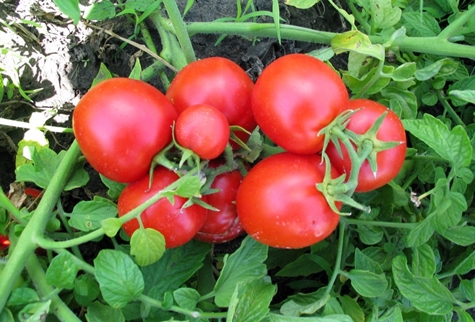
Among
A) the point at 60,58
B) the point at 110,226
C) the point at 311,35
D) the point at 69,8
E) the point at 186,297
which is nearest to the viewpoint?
the point at 69,8

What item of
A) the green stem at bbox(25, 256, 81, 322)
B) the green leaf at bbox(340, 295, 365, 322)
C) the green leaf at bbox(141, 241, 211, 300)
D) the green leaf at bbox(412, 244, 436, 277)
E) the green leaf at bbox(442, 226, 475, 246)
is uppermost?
the green stem at bbox(25, 256, 81, 322)

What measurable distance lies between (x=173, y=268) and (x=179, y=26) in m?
0.49

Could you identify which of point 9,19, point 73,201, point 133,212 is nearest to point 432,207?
point 133,212

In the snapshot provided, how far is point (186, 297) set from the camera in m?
0.90

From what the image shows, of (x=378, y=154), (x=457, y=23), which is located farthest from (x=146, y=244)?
(x=457, y=23)

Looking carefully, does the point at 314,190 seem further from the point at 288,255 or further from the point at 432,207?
the point at 288,255

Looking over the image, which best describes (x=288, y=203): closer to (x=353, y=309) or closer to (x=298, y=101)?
(x=298, y=101)

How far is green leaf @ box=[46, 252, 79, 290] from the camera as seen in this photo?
85cm

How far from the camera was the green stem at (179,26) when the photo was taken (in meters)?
0.98

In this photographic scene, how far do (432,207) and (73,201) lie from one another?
2.71 ft

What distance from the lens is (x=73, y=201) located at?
1248 millimetres

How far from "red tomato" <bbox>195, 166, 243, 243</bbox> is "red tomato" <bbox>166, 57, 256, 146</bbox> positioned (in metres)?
0.11

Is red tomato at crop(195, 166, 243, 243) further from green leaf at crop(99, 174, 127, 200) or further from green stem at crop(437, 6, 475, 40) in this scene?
green stem at crop(437, 6, 475, 40)

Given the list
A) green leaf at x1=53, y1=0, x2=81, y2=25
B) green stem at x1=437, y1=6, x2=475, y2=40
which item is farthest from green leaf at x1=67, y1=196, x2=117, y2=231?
green stem at x1=437, y1=6, x2=475, y2=40
